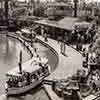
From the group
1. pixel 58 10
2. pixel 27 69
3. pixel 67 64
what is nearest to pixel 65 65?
pixel 67 64

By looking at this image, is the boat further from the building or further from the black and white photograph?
the building

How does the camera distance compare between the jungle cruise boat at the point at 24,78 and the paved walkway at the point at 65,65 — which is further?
the jungle cruise boat at the point at 24,78

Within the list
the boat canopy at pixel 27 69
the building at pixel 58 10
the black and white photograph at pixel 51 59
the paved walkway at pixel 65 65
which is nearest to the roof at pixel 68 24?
the black and white photograph at pixel 51 59

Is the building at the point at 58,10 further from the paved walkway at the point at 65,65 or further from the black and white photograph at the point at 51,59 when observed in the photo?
the paved walkway at the point at 65,65

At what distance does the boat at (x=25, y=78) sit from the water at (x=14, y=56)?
0.74 m

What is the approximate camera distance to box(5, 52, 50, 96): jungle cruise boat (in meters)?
25.2

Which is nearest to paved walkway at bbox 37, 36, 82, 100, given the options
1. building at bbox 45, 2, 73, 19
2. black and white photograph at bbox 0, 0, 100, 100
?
black and white photograph at bbox 0, 0, 100, 100

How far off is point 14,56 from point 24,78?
17.3 metres

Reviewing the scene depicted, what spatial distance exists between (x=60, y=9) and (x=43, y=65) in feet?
113

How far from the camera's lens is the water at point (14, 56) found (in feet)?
79.8

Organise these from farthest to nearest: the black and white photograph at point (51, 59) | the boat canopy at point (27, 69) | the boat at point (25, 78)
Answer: the boat canopy at point (27, 69) < the boat at point (25, 78) < the black and white photograph at point (51, 59)

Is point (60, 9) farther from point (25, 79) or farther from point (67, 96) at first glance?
point (67, 96)

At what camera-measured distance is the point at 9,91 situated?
81.9 feet

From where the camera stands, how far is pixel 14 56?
143 ft
